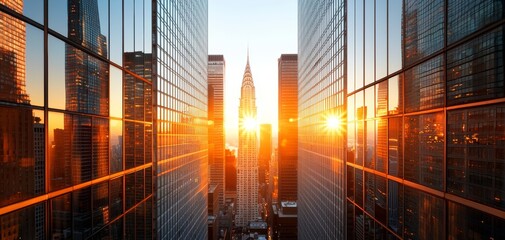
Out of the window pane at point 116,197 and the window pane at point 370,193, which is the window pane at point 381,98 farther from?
the window pane at point 116,197

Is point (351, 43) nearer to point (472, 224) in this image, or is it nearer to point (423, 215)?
point (423, 215)

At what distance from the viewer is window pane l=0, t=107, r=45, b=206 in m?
6.59

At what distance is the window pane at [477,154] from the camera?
614cm

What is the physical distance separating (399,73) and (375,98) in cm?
267

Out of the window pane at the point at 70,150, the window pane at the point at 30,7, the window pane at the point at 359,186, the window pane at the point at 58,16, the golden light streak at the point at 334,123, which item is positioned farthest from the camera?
the golden light streak at the point at 334,123

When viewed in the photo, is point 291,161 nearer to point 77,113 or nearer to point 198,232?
point 198,232

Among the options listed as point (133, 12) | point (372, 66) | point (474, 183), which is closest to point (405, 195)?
point (474, 183)

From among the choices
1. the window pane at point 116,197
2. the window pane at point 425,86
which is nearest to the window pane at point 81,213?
the window pane at point 116,197

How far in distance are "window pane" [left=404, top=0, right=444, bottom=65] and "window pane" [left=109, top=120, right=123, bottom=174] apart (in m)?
11.9

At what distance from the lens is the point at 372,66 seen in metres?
14.1

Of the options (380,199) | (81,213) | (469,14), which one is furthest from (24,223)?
(380,199)

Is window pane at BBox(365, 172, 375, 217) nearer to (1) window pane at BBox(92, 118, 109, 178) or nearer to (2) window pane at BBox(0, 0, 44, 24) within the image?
(1) window pane at BBox(92, 118, 109, 178)

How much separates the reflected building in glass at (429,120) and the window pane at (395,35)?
1.5 inches

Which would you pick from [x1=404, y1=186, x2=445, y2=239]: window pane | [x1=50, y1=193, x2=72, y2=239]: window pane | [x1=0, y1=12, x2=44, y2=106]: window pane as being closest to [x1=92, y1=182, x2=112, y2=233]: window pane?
[x1=50, y1=193, x2=72, y2=239]: window pane
